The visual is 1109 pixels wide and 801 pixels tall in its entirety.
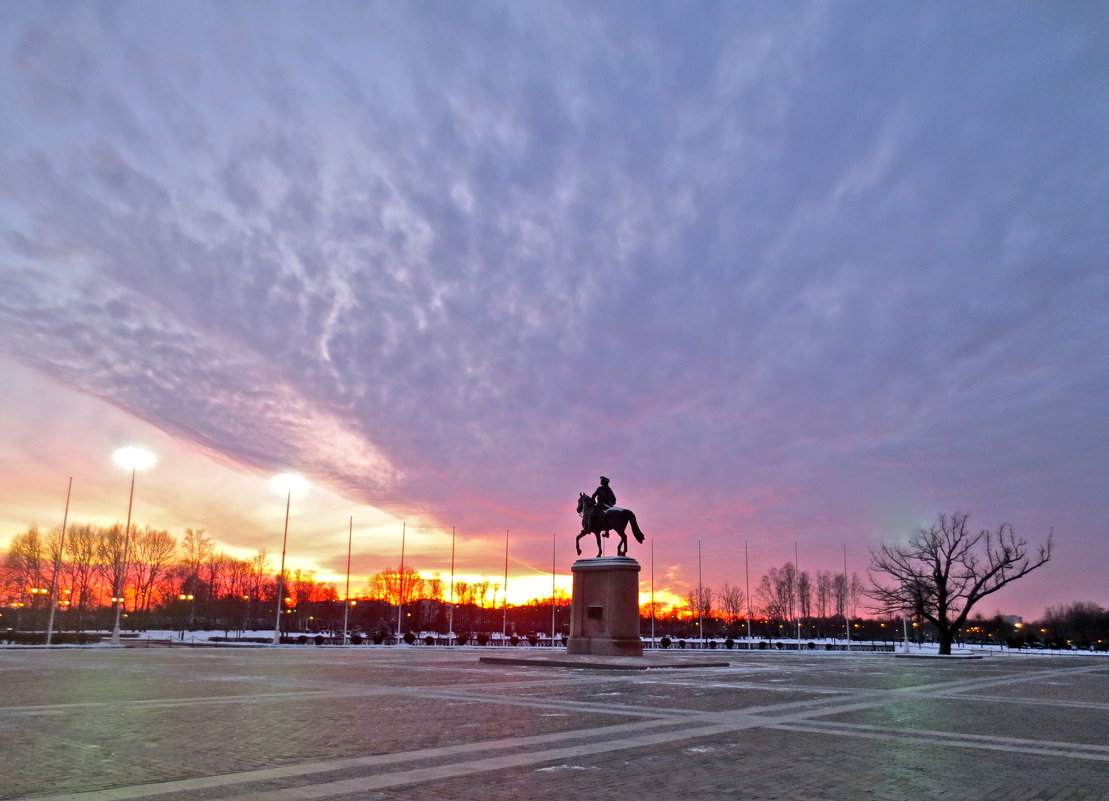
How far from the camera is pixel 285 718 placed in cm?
1387

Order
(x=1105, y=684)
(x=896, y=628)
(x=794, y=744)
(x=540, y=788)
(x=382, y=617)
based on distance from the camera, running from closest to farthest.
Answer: (x=540, y=788) < (x=794, y=744) < (x=1105, y=684) < (x=382, y=617) < (x=896, y=628)

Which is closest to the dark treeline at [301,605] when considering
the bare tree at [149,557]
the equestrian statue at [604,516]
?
the bare tree at [149,557]

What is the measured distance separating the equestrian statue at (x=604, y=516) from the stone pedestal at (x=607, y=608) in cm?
171

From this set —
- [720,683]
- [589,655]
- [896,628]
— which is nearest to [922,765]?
[720,683]

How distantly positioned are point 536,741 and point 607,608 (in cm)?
2281

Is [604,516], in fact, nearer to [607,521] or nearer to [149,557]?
[607,521]

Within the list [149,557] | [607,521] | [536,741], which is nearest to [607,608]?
[607,521]

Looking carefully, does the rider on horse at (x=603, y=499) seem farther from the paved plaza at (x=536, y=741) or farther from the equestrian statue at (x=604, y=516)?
the paved plaza at (x=536, y=741)

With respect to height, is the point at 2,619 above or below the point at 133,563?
below

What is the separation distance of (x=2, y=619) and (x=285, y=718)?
13506 centimetres

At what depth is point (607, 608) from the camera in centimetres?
3369

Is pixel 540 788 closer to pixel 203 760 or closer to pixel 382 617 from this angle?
pixel 203 760

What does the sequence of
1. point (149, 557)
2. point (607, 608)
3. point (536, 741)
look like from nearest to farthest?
point (536, 741) < point (607, 608) < point (149, 557)

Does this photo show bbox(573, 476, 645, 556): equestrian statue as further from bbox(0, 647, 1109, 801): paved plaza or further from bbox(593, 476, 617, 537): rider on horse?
bbox(0, 647, 1109, 801): paved plaza
